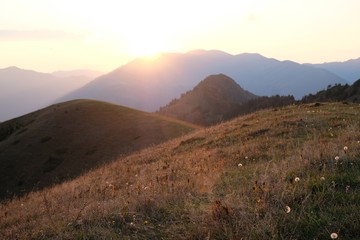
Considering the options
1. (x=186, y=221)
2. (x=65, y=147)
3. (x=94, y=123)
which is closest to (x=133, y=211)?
(x=186, y=221)

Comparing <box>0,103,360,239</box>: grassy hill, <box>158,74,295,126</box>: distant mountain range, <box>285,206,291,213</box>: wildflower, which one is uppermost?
<box>285,206,291,213</box>: wildflower

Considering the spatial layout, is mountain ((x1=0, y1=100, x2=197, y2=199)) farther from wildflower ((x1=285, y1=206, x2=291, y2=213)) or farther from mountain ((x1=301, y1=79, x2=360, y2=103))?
wildflower ((x1=285, y1=206, x2=291, y2=213))

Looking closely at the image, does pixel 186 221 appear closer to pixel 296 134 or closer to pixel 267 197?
pixel 267 197

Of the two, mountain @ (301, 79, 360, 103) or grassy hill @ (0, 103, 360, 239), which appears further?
mountain @ (301, 79, 360, 103)

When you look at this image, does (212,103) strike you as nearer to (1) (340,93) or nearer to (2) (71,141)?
(1) (340,93)

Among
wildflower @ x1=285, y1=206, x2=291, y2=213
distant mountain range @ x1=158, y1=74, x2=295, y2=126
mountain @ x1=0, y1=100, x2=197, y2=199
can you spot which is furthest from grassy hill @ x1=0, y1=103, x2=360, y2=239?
distant mountain range @ x1=158, y1=74, x2=295, y2=126

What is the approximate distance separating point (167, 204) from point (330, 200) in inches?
122

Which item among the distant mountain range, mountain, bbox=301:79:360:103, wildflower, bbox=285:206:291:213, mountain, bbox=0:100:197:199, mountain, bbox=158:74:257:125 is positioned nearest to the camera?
wildflower, bbox=285:206:291:213

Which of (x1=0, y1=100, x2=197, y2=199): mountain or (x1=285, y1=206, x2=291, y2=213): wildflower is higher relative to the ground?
(x1=285, y1=206, x2=291, y2=213): wildflower

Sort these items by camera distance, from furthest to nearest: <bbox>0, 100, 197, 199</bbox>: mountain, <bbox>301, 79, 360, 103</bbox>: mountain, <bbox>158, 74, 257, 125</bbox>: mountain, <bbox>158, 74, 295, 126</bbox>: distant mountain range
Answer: <bbox>158, 74, 257, 125</bbox>: mountain < <bbox>158, 74, 295, 126</bbox>: distant mountain range < <bbox>301, 79, 360, 103</bbox>: mountain < <bbox>0, 100, 197, 199</bbox>: mountain

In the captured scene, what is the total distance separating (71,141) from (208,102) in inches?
4372

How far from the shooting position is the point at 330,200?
20.3 ft

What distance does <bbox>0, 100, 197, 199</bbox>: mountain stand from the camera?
45500mm

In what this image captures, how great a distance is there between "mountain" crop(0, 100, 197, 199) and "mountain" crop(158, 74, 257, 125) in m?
72.5
